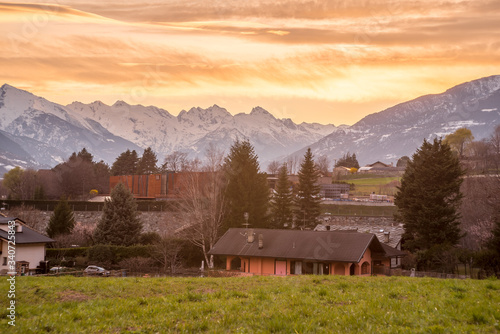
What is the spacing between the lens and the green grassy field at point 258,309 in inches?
401

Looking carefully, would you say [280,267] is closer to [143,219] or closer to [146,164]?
[143,219]

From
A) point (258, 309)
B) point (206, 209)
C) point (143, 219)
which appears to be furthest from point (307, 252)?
point (143, 219)

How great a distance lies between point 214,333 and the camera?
9.95 meters

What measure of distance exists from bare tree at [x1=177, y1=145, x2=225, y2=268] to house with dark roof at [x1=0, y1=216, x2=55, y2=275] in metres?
14.6

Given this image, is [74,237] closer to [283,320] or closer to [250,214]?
[250,214]

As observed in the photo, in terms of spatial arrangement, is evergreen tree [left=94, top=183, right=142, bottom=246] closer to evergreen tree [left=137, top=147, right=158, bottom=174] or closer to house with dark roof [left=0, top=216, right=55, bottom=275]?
house with dark roof [left=0, top=216, right=55, bottom=275]

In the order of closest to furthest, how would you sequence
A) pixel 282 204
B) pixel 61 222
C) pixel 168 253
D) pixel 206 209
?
pixel 168 253 < pixel 206 209 < pixel 61 222 < pixel 282 204

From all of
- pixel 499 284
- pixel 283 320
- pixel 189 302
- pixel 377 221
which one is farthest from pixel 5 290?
pixel 377 221

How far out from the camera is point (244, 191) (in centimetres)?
5647

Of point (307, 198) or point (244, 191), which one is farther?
point (307, 198)

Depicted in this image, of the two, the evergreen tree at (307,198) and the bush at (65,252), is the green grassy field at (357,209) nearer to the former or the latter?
the evergreen tree at (307,198)

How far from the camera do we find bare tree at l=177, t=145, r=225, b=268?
2058 inches

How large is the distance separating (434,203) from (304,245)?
52.8 ft

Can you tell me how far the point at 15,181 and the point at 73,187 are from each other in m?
17.5
